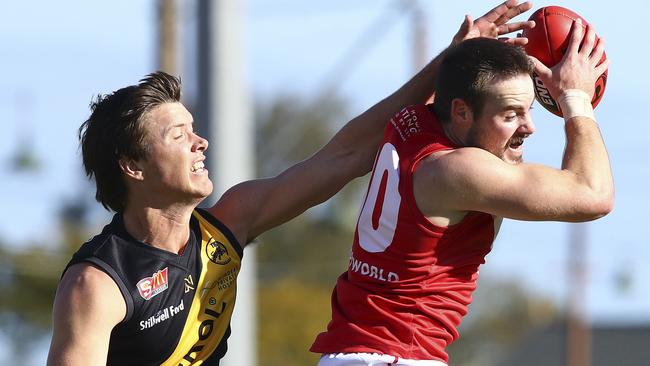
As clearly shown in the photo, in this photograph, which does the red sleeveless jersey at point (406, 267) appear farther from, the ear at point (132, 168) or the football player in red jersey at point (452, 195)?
the ear at point (132, 168)

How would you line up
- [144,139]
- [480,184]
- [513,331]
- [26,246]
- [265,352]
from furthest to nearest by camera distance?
[513,331] < [26,246] < [265,352] < [144,139] < [480,184]

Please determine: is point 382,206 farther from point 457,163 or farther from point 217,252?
point 217,252

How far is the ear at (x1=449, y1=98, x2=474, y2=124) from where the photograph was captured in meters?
5.08

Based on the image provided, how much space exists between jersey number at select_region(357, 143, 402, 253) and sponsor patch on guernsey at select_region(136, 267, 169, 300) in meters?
0.89

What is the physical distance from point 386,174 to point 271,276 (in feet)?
133

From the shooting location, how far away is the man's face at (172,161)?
5.70m

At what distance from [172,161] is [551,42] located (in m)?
1.61

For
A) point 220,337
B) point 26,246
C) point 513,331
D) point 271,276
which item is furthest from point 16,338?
point 220,337

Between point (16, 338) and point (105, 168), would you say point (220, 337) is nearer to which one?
point (105, 168)

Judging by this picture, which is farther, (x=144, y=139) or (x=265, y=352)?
(x=265, y=352)

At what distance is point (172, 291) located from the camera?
223 inches

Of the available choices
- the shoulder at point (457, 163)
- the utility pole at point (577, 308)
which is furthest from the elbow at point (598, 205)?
the utility pole at point (577, 308)

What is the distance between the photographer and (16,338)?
4594 cm

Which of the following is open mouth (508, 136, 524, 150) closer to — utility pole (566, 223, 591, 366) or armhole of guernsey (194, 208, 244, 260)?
armhole of guernsey (194, 208, 244, 260)
